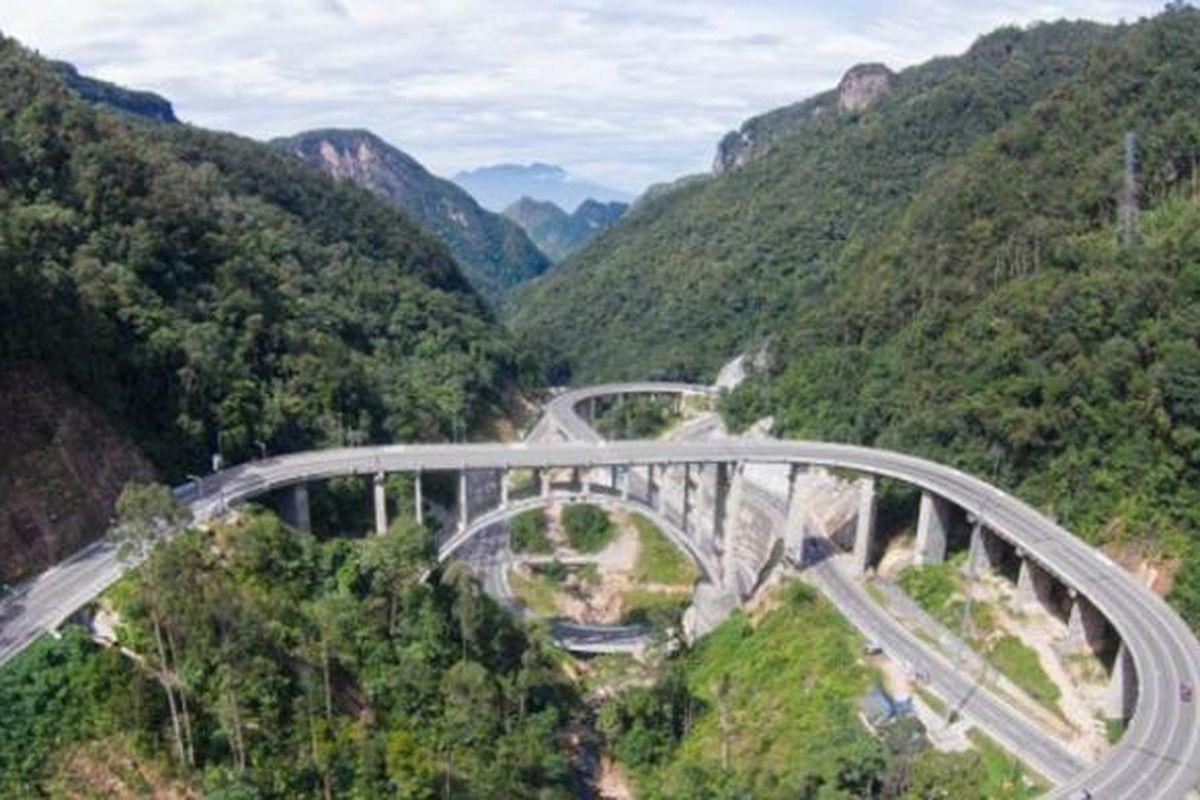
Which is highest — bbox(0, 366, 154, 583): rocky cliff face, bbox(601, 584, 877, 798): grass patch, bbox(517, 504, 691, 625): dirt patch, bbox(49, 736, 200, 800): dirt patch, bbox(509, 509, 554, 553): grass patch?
bbox(0, 366, 154, 583): rocky cliff face

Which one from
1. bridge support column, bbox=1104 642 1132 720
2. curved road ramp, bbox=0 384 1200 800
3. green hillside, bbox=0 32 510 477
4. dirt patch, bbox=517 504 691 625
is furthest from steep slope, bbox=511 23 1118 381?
bridge support column, bbox=1104 642 1132 720

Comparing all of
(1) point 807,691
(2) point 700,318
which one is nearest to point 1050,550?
(1) point 807,691

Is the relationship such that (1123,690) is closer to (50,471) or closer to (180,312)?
(50,471)

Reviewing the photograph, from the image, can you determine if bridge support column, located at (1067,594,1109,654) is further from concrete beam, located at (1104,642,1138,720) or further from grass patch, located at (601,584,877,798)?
grass patch, located at (601,584,877,798)

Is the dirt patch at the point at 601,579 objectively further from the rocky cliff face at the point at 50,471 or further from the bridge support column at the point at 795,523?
the rocky cliff face at the point at 50,471

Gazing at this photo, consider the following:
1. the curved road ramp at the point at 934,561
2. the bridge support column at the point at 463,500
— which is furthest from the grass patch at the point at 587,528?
the bridge support column at the point at 463,500
